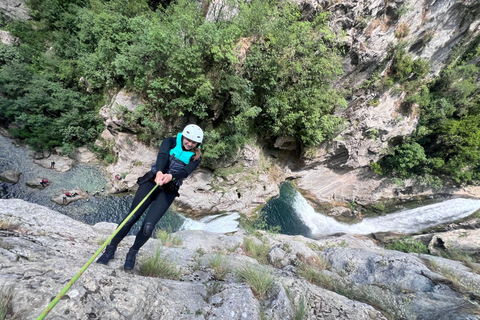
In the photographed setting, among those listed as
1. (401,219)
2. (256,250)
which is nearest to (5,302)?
(256,250)

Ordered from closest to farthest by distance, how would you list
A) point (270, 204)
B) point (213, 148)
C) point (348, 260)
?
point (348, 260)
point (213, 148)
point (270, 204)

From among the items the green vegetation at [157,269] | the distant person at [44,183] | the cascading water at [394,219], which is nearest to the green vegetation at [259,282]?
the green vegetation at [157,269]

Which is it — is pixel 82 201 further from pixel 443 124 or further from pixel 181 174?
pixel 443 124

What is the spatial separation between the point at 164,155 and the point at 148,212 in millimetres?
898

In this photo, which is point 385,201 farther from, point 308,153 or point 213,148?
point 213,148

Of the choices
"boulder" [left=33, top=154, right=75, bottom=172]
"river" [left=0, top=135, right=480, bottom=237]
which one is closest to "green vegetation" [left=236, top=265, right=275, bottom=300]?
"river" [left=0, top=135, right=480, bottom=237]

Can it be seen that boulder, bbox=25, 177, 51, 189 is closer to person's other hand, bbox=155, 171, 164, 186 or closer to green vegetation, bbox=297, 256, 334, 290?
person's other hand, bbox=155, 171, 164, 186

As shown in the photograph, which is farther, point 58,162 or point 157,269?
point 58,162

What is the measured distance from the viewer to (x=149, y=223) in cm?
283

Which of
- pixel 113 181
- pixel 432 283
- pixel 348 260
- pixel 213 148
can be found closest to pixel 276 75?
pixel 213 148

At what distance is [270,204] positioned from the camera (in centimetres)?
1152

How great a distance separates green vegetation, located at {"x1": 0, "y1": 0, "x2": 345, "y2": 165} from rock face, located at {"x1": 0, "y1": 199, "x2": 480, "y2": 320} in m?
6.55

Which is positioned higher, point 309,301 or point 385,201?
point 385,201

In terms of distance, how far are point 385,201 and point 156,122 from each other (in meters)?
15.0
